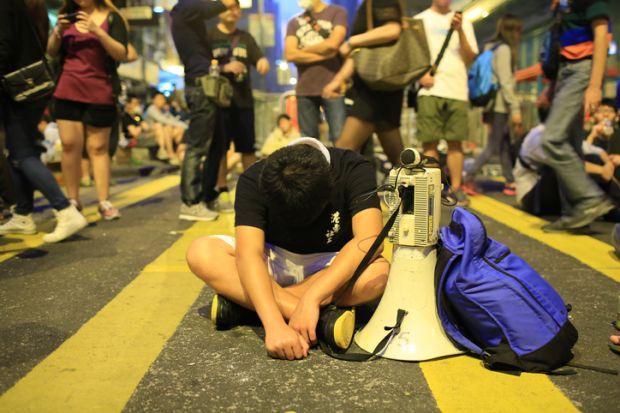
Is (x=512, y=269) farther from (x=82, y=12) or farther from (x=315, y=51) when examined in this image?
(x=82, y=12)

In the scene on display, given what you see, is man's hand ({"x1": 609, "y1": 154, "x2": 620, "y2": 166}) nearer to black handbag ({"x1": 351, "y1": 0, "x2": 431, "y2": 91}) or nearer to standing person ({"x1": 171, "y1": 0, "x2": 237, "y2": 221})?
black handbag ({"x1": 351, "y1": 0, "x2": 431, "y2": 91})

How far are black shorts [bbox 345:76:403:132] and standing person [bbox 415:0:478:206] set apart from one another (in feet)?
3.57

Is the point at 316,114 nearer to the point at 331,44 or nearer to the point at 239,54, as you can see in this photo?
the point at 331,44

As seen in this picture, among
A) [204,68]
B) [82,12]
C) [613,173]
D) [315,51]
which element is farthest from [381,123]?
[82,12]

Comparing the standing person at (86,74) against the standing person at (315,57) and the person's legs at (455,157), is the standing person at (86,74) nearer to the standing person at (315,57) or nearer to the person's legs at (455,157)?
the standing person at (315,57)

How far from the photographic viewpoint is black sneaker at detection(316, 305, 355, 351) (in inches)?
Answer: 96.2

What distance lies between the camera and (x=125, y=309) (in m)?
3.10

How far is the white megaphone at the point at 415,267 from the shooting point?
93.7 inches

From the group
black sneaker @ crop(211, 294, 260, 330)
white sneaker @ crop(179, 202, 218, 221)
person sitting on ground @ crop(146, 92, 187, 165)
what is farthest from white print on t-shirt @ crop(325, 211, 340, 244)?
person sitting on ground @ crop(146, 92, 187, 165)

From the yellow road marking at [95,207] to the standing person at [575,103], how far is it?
3897mm

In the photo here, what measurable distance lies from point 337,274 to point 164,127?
40.8 ft

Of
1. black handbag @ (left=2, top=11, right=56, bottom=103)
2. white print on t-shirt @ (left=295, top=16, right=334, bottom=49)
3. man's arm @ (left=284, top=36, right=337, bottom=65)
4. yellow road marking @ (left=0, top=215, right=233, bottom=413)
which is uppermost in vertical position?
white print on t-shirt @ (left=295, top=16, right=334, bottom=49)

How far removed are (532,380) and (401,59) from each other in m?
3.15

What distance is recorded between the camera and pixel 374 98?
496 cm
